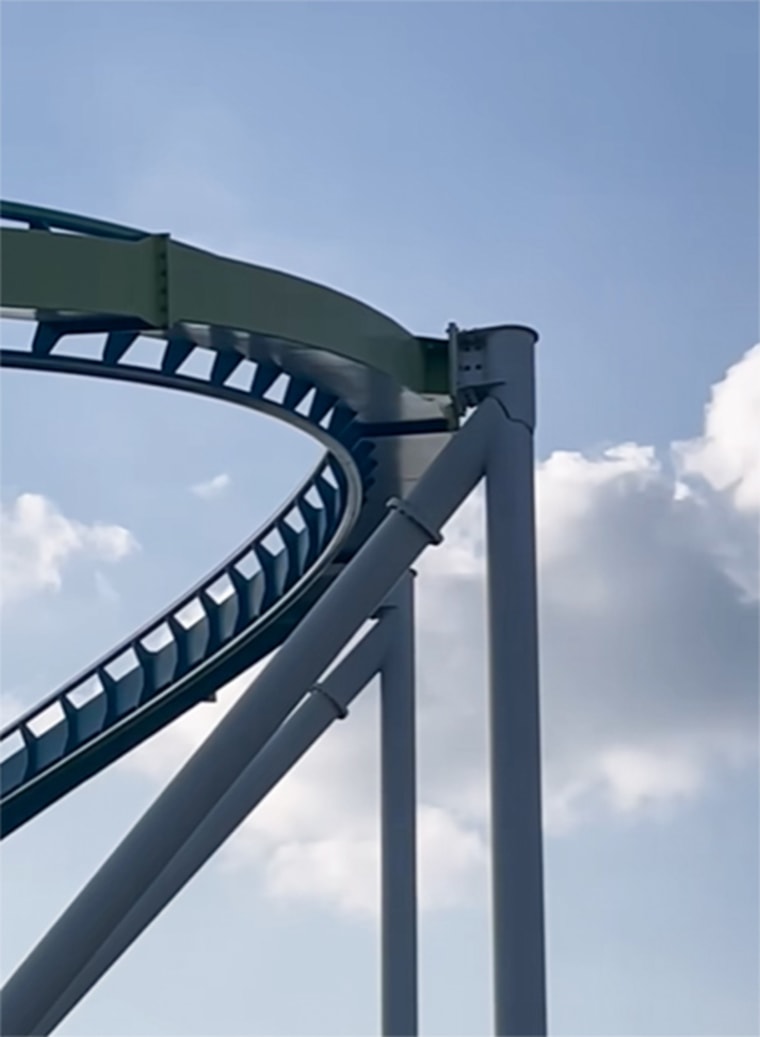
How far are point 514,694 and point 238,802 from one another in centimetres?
375

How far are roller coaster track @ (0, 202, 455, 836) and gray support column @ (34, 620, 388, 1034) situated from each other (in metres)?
1.39

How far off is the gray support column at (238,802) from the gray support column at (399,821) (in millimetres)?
499

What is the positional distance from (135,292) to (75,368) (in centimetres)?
148

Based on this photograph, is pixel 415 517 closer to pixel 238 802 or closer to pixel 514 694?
pixel 514 694

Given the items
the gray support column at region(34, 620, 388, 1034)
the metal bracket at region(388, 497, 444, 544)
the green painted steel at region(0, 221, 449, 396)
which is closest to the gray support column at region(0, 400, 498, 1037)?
the metal bracket at region(388, 497, 444, 544)

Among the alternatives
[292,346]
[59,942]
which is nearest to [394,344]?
[292,346]

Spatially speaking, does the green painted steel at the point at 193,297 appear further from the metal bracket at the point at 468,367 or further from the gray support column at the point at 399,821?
the gray support column at the point at 399,821

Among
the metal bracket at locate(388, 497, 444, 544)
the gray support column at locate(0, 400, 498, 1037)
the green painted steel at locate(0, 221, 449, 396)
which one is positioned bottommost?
the gray support column at locate(0, 400, 498, 1037)

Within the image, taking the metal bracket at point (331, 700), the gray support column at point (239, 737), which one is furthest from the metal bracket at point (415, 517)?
the metal bracket at point (331, 700)

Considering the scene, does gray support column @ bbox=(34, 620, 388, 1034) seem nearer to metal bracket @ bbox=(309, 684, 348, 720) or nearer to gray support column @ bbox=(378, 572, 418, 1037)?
metal bracket @ bbox=(309, 684, 348, 720)

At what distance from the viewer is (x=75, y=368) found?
15.2 metres

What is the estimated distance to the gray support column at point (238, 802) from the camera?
16.4m

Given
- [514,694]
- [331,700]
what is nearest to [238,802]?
[331,700]

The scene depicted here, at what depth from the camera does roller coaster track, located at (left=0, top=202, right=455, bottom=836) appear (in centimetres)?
1383
